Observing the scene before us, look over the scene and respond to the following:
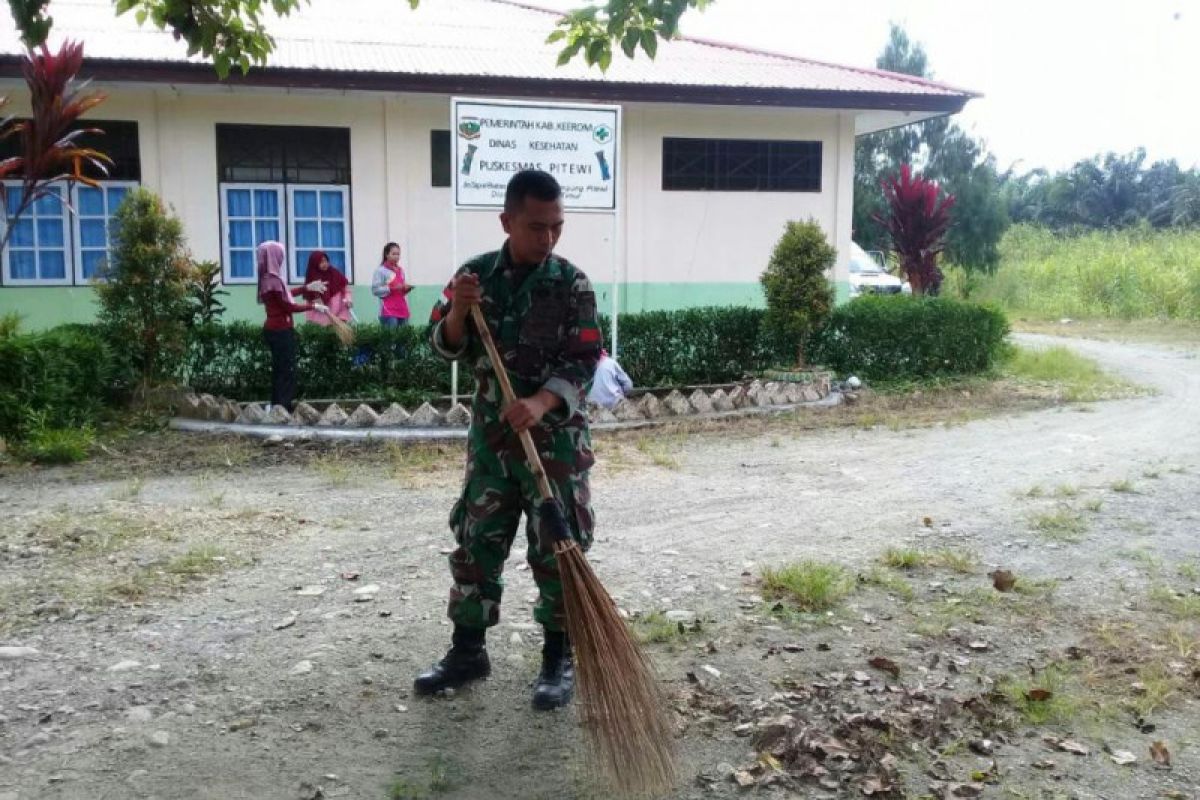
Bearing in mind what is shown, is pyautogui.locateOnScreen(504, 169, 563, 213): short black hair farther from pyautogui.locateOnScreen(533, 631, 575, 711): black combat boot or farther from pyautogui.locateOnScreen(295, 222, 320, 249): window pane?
pyautogui.locateOnScreen(295, 222, 320, 249): window pane

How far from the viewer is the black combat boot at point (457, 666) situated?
12.6ft

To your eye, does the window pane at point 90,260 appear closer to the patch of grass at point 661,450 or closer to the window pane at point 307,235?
the window pane at point 307,235

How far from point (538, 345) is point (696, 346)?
7.91 meters

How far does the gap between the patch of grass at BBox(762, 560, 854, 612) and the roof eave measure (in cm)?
773

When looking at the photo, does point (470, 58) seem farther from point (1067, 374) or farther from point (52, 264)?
point (1067, 374)

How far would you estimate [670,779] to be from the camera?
3.22 m

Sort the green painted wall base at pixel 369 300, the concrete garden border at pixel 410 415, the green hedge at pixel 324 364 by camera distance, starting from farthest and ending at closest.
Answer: the green painted wall base at pixel 369 300, the green hedge at pixel 324 364, the concrete garden border at pixel 410 415

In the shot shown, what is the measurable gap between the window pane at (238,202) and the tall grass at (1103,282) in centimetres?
1632

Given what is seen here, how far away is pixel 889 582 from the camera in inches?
202

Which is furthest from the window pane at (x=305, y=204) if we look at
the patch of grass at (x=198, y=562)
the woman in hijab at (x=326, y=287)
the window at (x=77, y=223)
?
the patch of grass at (x=198, y=562)

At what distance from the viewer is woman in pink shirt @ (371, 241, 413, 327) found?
1134 cm

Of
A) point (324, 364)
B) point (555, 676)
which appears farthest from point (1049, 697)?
point (324, 364)

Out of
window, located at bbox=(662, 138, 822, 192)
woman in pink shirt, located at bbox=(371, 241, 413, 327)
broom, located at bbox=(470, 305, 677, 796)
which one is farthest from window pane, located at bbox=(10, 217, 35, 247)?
broom, located at bbox=(470, 305, 677, 796)

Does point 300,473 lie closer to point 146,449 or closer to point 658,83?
point 146,449
